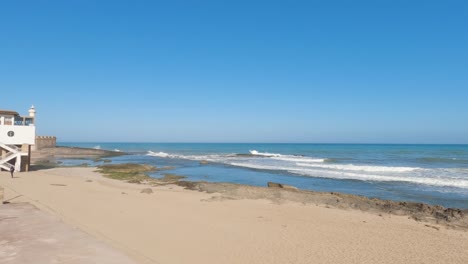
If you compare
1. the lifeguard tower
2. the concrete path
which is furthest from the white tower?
the concrete path

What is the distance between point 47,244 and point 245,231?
234 inches

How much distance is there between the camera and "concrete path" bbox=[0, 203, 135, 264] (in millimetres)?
7516

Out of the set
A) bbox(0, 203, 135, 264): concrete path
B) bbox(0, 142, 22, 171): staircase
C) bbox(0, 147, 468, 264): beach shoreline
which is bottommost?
bbox(0, 147, 468, 264): beach shoreline

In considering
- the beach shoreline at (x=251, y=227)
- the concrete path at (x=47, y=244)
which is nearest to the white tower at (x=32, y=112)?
the beach shoreline at (x=251, y=227)

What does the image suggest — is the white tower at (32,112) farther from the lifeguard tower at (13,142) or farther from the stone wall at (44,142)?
the stone wall at (44,142)

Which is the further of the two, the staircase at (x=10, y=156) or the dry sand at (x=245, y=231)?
the staircase at (x=10, y=156)

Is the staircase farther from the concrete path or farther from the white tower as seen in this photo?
the concrete path

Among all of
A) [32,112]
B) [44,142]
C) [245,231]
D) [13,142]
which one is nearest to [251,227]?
[245,231]

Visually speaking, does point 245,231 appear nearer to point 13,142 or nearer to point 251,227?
point 251,227

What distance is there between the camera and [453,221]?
14.1 metres

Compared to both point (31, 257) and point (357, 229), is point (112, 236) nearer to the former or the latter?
point (31, 257)

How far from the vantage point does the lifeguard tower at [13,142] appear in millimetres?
27500

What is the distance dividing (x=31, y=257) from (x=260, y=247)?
5741mm

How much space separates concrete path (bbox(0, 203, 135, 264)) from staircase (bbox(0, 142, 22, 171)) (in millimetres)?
19169
